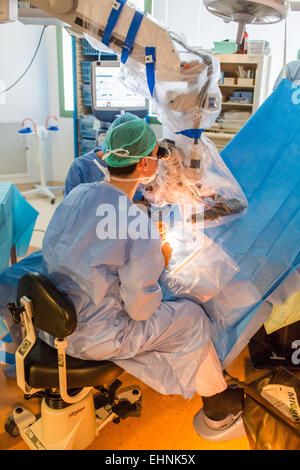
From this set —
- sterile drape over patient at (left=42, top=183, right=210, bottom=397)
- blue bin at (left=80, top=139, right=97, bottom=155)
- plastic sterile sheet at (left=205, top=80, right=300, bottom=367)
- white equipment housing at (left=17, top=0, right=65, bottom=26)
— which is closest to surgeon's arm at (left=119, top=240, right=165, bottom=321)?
sterile drape over patient at (left=42, top=183, right=210, bottom=397)

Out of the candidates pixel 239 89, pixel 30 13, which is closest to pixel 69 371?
Answer: pixel 30 13

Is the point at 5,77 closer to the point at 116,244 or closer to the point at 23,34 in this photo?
the point at 23,34

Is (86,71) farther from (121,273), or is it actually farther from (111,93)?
(121,273)

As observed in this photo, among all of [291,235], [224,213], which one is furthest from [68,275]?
[291,235]

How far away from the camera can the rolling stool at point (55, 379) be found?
3.69 feet

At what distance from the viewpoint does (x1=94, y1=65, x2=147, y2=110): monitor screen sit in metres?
3.19

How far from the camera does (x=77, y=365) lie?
1.25 metres

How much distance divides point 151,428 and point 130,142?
1.18 meters

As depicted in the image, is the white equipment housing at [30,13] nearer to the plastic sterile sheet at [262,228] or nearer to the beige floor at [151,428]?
the plastic sterile sheet at [262,228]

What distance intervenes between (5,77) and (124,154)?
3.56m

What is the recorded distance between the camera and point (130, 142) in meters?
1.29
